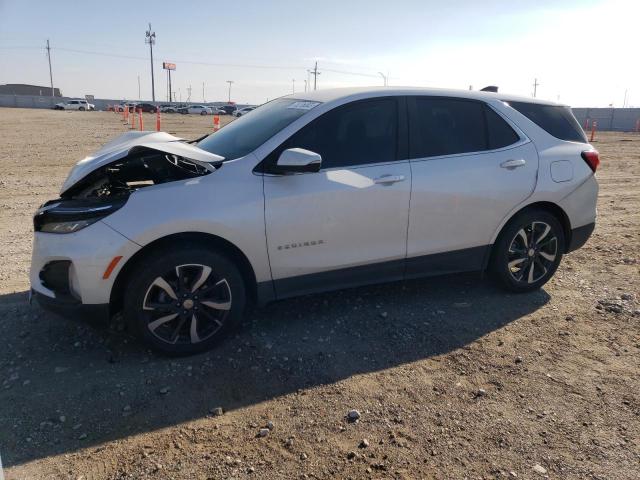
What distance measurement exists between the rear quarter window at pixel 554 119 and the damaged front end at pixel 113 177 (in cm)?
292

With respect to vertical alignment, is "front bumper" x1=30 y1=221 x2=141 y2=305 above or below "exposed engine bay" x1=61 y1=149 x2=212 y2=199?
below

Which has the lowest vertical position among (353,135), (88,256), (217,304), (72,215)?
(217,304)

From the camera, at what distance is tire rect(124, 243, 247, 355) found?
3.41 m

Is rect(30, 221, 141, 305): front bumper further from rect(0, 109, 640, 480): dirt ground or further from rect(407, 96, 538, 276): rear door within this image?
rect(407, 96, 538, 276): rear door

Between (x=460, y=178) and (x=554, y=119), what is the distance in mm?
1382

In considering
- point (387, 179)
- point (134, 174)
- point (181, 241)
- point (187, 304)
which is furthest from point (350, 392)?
point (134, 174)

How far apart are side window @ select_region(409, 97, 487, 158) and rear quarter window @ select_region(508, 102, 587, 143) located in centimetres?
51

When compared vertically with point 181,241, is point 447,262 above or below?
below

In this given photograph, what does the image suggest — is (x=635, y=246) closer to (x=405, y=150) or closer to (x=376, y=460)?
(x=405, y=150)

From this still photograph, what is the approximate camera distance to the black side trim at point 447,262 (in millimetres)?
4309

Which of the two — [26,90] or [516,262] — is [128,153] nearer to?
[516,262]

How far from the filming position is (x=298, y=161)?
3.53m

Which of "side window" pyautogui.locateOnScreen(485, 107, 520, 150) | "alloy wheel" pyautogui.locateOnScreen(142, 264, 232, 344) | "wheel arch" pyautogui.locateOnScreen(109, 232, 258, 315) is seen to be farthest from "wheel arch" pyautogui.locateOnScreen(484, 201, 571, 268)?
"alloy wheel" pyautogui.locateOnScreen(142, 264, 232, 344)

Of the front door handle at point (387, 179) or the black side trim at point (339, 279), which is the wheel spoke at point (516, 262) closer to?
the black side trim at point (339, 279)
